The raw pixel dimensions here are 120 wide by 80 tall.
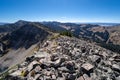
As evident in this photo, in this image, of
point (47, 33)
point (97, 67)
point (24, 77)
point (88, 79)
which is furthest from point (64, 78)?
point (47, 33)

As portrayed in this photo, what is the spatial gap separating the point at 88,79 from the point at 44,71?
6252 millimetres

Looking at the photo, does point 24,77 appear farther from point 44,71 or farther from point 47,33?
point 47,33

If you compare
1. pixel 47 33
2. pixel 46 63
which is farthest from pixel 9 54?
pixel 46 63

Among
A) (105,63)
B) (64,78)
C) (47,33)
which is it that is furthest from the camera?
(47,33)

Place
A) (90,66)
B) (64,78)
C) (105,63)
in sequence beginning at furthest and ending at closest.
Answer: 1. (105,63)
2. (90,66)
3. (64,78)

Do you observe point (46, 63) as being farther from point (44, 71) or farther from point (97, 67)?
point (97, 67)

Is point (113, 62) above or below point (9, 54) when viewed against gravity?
above

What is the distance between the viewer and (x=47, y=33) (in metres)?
198

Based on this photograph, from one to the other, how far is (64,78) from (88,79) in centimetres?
340

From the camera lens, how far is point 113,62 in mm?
32000

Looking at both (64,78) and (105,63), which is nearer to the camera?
(64,78)

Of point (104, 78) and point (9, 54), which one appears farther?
point (9, 54)

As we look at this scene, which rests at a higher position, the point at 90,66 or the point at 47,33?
the point at 90,66

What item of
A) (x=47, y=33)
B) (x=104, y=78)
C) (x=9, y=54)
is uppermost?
(x=104, y=78)
